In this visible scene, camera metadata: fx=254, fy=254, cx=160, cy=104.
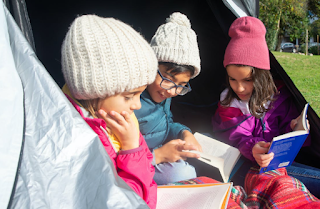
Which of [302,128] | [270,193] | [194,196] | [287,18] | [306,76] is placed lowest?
[306,76]

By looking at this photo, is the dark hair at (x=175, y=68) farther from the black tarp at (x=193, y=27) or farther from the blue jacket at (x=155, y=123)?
the black tarp at (x=193, y=27)

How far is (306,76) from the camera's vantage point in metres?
5.04

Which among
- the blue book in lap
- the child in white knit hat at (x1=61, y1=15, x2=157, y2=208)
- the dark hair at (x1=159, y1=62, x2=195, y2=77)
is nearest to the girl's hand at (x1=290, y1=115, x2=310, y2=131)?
A: the blue book in lap

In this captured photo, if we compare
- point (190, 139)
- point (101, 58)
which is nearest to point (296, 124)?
point (190, 139)

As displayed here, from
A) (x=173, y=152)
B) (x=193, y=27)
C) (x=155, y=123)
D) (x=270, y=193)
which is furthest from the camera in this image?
(x=193, y=27)

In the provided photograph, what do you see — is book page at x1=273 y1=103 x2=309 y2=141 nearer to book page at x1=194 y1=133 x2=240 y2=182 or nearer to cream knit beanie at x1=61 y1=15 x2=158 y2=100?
book page at x1=194 y1=133 x2=240 y2=182

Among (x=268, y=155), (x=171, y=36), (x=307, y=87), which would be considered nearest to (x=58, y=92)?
(x=171, y=36)

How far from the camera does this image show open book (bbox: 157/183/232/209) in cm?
95

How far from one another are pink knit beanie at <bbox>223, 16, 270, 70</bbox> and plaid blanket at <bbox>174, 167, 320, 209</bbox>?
23.6 inches

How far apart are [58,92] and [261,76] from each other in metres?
1.16

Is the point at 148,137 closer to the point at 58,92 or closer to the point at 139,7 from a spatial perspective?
the point at 58,92

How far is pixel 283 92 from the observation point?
5.25 feet

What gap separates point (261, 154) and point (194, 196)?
0.48 m

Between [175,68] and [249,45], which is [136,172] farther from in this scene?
[249,45]
